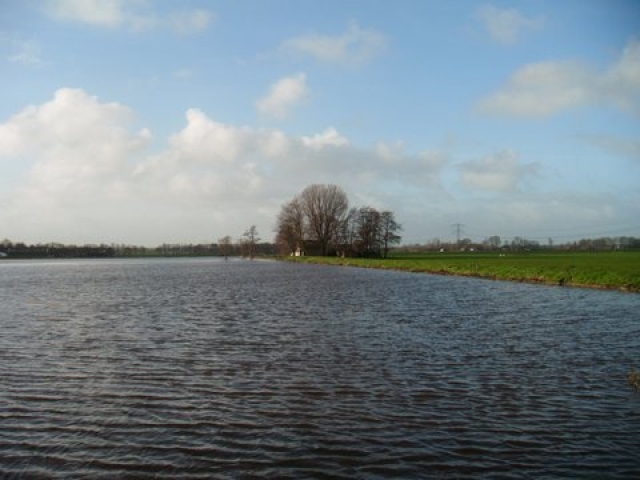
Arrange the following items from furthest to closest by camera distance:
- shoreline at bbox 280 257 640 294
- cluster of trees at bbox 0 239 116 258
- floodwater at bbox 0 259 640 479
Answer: cluster of trees at bbox 0 239 116 258 → shoreline at bbox 280 257 640 294 → floodwater at bbox 0 259 640 479

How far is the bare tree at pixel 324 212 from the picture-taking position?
11488cm

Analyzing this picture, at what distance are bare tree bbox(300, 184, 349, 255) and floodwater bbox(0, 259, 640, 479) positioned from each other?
94757 millimetres

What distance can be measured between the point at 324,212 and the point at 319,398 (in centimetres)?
10565

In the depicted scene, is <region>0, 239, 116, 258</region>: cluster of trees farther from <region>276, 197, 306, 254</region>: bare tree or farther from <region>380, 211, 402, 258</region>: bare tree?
<region>380, 211, 402, 258</region>: bare tree

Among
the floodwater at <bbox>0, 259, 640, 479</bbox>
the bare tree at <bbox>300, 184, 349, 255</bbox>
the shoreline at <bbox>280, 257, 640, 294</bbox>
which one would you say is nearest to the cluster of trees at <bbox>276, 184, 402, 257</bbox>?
the bare tree at <bbox>300, 184, 349, 255</bbox>

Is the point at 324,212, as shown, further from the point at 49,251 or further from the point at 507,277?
the point at 49,251

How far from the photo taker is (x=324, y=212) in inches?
4530

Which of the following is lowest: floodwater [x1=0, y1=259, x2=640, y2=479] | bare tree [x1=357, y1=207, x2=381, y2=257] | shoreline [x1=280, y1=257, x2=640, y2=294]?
floodwater [x1=0, y1=259, x2=640, y2=479]

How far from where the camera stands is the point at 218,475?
21.0 ft

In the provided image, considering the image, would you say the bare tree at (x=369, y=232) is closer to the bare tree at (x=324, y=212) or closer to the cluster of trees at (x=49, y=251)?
the bare tree at (x=324, y=212)

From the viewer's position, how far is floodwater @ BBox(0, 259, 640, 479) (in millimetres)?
6840

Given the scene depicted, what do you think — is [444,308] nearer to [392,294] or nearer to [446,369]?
[392,294]

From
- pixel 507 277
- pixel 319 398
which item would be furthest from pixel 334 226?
pixel 319 398

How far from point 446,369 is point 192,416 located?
237 inches
